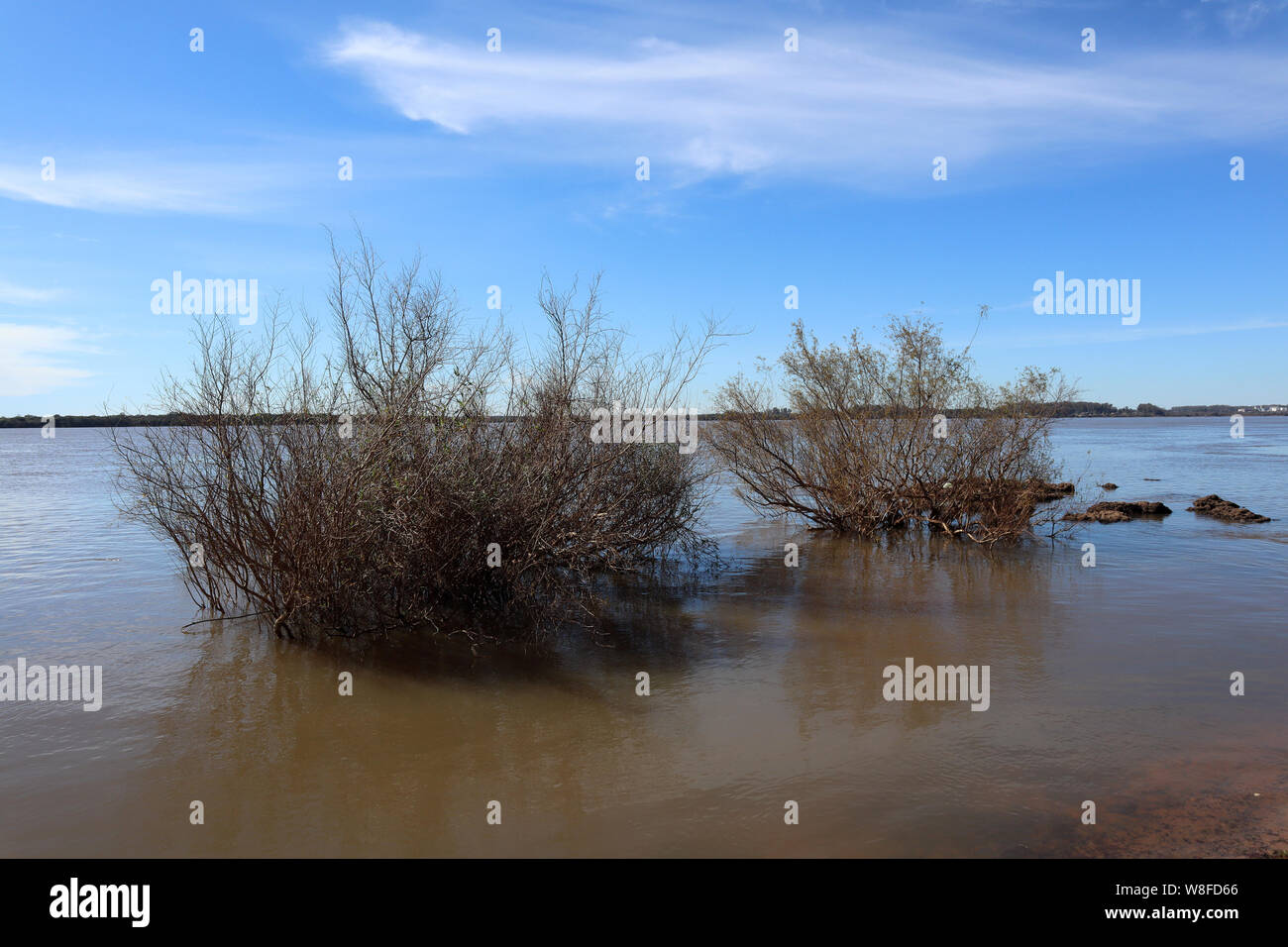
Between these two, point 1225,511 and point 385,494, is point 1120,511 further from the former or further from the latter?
point 385,494

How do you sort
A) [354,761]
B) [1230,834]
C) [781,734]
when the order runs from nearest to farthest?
[1230,834] < [354,761] < [781,734]

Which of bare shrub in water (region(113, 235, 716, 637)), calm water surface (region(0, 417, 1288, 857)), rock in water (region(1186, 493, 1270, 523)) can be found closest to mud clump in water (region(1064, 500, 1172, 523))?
rock in water (region(1186, 493, 1270, 523))

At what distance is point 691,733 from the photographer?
767 cm

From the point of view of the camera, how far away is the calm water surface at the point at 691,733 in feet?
19.5

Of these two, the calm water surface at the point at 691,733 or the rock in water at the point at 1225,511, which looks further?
the rock in water at the point at 1225,511

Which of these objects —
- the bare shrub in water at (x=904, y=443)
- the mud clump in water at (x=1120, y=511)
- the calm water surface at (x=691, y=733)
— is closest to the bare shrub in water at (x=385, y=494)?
the calm water surface at (x=691, y=733)

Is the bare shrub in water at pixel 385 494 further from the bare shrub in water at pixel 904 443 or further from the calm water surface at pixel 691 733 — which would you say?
the bare shrub in water at pixel 904 443

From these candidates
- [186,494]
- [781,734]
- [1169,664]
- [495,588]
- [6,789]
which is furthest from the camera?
[495,588]

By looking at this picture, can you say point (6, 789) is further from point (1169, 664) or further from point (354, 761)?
point (1169, 664)

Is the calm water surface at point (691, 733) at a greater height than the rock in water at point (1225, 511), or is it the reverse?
the rock in water at point (1225, 511)
